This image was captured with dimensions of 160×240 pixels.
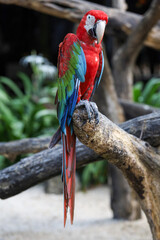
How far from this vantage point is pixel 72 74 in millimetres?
916

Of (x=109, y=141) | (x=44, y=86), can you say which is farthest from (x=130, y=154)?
(x=44, y=86)

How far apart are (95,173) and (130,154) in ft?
5.93

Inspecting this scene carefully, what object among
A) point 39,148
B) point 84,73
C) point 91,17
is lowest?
point 39,148

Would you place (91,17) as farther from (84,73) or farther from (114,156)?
(114,156)

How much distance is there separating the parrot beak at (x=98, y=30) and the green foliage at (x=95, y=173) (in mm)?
2049

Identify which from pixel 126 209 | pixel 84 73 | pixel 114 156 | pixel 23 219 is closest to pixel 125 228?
pixel 126 209

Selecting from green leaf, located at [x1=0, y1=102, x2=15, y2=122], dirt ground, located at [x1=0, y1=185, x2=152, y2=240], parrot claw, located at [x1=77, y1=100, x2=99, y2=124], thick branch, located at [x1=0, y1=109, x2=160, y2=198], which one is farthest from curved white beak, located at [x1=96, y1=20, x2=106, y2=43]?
green leaf, located at [x1=0, y1=102, x2=15, y2=122]

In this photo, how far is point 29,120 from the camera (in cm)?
297

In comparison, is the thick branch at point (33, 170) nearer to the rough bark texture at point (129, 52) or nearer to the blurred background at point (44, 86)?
the blurred background at point (44, 86)

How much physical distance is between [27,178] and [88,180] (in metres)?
1.70

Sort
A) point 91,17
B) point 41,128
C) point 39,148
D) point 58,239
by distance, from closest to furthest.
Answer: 1. point 91,17
2. point 39,148
3. point 58,239
4. point 41,128

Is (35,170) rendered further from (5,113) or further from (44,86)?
(44,86)

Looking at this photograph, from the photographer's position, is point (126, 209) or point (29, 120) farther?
point (29, 120)

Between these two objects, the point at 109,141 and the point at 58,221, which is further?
the point at 58,221
